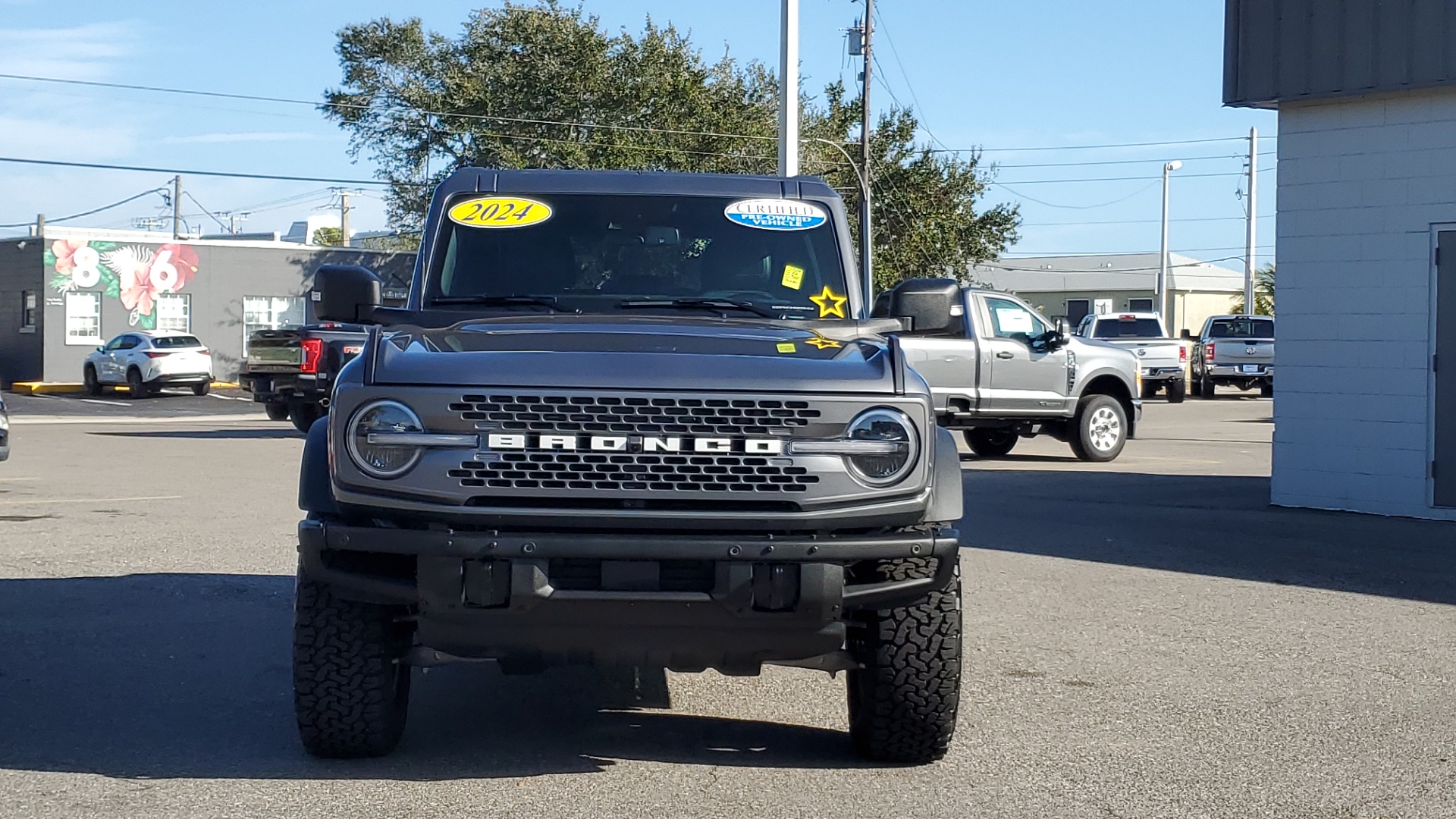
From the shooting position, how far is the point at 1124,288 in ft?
232

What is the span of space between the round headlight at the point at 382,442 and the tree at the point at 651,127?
1434 inches

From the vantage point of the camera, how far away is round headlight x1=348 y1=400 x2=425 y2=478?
4.54 metres

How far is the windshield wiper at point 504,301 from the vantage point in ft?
19.6

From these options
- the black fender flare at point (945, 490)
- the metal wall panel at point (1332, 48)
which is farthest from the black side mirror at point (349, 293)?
the metal wall panel at point (1332, 48)

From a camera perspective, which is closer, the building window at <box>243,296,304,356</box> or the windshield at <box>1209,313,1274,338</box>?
the windshield at <box>1209,313,1274,338</box>

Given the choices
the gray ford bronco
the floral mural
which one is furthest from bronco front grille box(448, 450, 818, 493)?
the floral mural

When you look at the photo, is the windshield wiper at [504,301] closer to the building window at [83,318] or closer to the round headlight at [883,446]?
the round headlight at [883,446]

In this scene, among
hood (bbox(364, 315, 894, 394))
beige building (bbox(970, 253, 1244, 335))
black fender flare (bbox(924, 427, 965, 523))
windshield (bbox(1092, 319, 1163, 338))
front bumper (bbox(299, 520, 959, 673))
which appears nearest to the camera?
front bumper (bbox(299, 520, 959, 673))

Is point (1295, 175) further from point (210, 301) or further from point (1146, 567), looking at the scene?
point (210, 301)

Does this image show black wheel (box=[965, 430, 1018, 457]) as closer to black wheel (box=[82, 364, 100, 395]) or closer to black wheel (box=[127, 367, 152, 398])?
black wheel (box=[127, 367, 152, 398])

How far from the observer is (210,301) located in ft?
142

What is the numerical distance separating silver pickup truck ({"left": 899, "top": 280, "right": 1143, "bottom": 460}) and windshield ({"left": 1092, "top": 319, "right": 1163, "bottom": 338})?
49.2 feet

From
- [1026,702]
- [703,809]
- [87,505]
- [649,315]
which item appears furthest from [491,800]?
[87,505]

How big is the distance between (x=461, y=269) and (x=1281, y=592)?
17.6 ft
